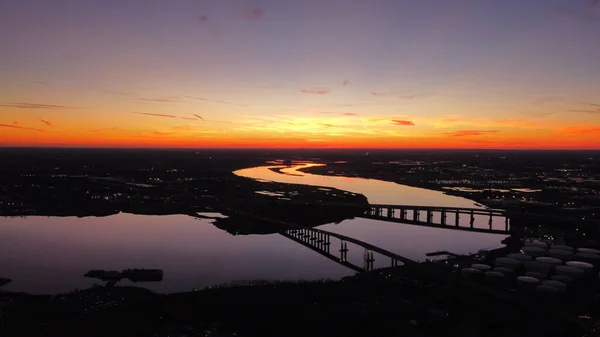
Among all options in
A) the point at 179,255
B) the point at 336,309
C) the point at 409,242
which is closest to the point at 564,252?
the point at 409,242

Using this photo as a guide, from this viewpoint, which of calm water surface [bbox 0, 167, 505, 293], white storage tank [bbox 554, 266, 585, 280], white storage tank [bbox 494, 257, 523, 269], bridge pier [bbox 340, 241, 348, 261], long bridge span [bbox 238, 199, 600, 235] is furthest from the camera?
long bridge span [bbox 238, 199, 600, 235]

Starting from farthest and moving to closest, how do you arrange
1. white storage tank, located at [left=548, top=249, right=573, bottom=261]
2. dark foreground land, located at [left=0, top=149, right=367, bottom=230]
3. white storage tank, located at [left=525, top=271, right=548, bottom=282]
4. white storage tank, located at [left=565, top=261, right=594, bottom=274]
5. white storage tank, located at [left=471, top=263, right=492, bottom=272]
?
dark foreground land, located at [left=0, top=149, right=367, bottom=230]
white storage tank, located at [left=548, top=249, right=573, bottom=261]
white storage tank, located at [left=471, top=263, right=492, bottom=272]
white storage tank, located at [left=565, top=261, right=594, bottom=274]
white storage tank, located at [left=525, top=271, right=548, bottom=282]

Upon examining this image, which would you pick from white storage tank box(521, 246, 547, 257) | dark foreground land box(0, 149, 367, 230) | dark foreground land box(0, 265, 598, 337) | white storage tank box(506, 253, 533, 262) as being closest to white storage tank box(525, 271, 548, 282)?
dark foreground land box(0, 265, 598, 337)

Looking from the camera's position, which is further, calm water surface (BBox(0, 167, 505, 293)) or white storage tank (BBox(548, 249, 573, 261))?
white storage tank (BBox(548, 249, 573, 261))

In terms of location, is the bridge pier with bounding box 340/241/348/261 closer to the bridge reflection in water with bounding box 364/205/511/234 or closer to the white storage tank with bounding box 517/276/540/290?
the white storage tank with bounding box 517/276/540/290

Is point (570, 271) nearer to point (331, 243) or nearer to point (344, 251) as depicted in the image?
point (344, 251)

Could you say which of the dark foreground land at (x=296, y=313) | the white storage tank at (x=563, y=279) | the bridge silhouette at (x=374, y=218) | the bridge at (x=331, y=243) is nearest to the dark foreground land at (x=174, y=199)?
the bridge silhouette at (x=374, y=218)

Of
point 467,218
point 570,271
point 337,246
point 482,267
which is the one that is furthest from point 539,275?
point 467,218
